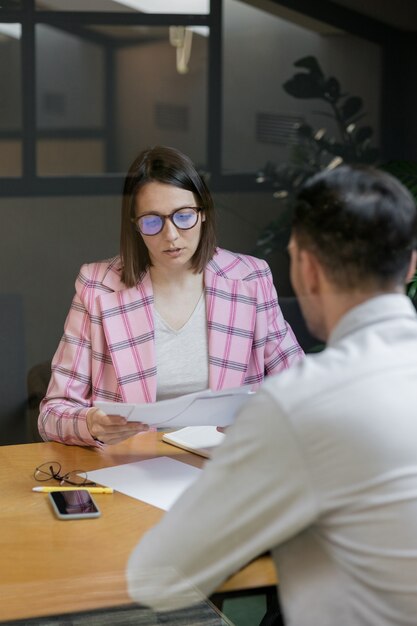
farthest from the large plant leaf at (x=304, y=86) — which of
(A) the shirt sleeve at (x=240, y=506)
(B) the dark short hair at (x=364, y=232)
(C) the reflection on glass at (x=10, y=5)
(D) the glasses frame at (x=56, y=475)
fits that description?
(A) the shirt sleeve at (x=240, y=506)

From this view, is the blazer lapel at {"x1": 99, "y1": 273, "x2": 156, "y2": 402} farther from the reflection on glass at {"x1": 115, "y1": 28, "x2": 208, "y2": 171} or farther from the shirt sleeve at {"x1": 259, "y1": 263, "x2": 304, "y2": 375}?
the reflection on glass at {"x1": 115, "y1": 28, "x2": 208, "y2": 171}

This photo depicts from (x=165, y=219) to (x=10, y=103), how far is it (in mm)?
731

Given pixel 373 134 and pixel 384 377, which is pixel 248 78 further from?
pixel 384 377

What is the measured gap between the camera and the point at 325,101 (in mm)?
2633

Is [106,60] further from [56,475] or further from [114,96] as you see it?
[56,475]

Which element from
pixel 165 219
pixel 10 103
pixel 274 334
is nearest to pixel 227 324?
pixel 274 334

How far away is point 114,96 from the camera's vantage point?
8.21ft

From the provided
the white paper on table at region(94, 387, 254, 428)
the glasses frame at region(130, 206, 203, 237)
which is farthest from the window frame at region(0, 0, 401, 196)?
the white paper on table at region(94, 387, 254, 428)

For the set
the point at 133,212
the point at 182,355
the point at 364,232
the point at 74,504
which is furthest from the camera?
the point at 133,212

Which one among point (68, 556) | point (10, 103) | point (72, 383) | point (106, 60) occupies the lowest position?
point (68, 556)

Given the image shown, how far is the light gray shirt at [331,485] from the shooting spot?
3.54 feet

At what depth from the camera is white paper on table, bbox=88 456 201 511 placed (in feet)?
5.29

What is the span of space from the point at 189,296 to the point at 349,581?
106cm

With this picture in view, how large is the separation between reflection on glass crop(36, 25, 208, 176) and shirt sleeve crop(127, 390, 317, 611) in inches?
56.2
